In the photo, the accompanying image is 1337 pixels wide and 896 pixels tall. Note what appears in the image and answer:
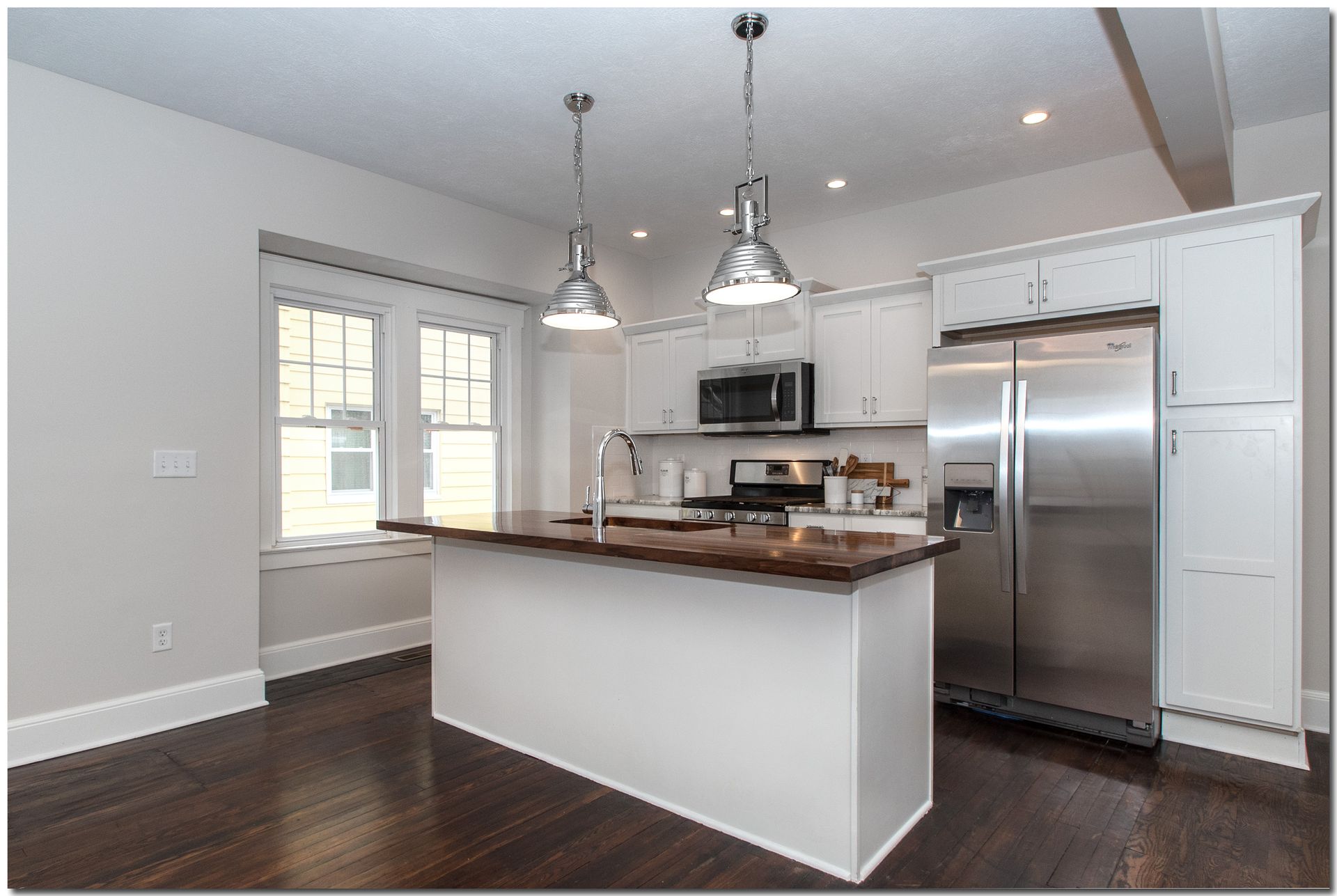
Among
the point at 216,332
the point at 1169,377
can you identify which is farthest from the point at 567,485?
the point at 1169,377

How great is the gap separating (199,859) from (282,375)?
258 centimetres

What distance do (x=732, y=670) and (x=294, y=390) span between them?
305cm

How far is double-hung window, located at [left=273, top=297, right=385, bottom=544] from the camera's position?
407cm

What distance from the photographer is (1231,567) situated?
2.88 meters

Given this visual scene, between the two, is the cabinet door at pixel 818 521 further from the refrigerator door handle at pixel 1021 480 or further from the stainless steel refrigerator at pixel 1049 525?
the refrigerator door handle at pixel 1021 480

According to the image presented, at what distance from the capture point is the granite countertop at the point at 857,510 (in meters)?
3.81

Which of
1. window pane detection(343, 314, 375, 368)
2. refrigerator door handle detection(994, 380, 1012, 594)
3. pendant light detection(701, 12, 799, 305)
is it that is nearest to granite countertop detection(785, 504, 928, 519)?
refrigerator door handle detection(994, 380, 1012, 594)

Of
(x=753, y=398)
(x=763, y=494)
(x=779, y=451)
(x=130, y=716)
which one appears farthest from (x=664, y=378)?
(x=130, y=716)

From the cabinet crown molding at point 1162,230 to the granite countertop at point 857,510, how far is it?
1.22 meters

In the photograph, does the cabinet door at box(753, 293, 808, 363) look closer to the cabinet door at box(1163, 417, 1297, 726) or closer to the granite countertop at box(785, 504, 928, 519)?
the granite countertop at box(785, 504, 928, 519)

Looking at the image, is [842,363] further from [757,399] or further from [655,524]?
[655,524]

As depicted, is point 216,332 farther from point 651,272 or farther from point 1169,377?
point 1169,377

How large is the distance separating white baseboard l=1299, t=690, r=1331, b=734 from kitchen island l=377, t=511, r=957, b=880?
6.67ft

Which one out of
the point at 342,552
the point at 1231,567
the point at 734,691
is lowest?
the point at 734,691
